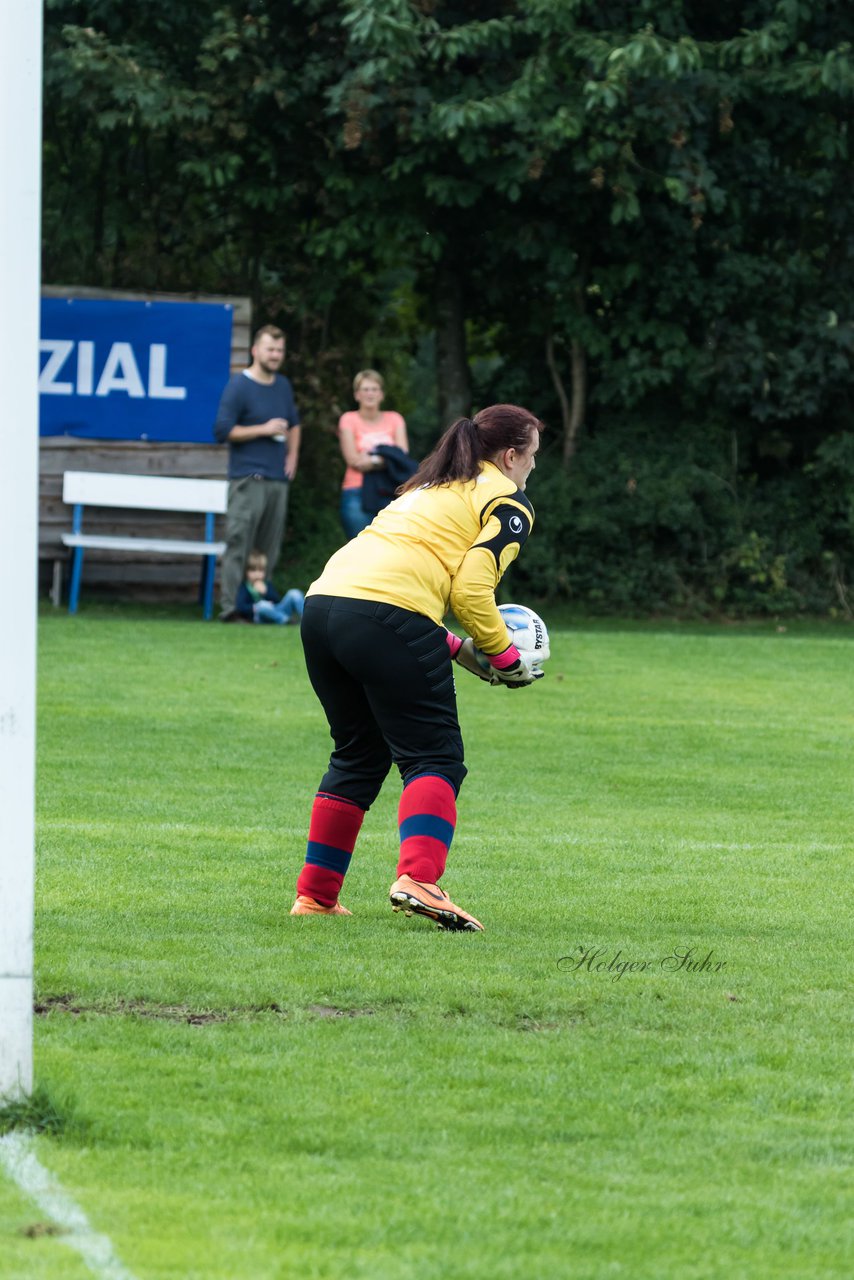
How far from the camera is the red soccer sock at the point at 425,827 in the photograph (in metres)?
6.39

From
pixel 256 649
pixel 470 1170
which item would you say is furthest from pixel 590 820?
pixel 256 649

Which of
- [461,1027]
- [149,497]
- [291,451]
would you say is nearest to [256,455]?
[291,451]

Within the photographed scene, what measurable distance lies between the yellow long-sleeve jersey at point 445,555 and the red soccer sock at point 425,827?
514mm

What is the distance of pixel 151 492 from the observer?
760 inches

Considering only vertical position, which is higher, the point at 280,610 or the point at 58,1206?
the point at 58,1206

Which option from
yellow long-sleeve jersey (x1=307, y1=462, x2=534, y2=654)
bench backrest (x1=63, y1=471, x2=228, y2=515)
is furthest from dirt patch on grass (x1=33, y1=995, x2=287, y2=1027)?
bench backrest (x1=63, y1=471, x2=228, y2=515)

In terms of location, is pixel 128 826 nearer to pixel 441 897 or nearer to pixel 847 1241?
pixel 441 897

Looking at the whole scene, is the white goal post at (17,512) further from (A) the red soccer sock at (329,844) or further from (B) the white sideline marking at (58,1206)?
(A) the red soccer sock at (329,844)

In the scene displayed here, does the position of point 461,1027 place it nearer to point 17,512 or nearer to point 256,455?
point 17,512

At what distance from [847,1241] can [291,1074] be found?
1.50 metres

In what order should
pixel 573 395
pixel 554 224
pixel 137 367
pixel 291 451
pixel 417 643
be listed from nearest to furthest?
pixel 417 643
pixel 291 451
pixel 137 367
pixel 554 224
pixel 573 395

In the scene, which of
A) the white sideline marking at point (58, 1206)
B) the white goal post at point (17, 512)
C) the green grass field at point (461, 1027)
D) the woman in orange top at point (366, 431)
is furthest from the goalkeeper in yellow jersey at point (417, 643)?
the woman in orange top at point (366, 431)

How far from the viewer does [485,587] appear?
645 centimetres
